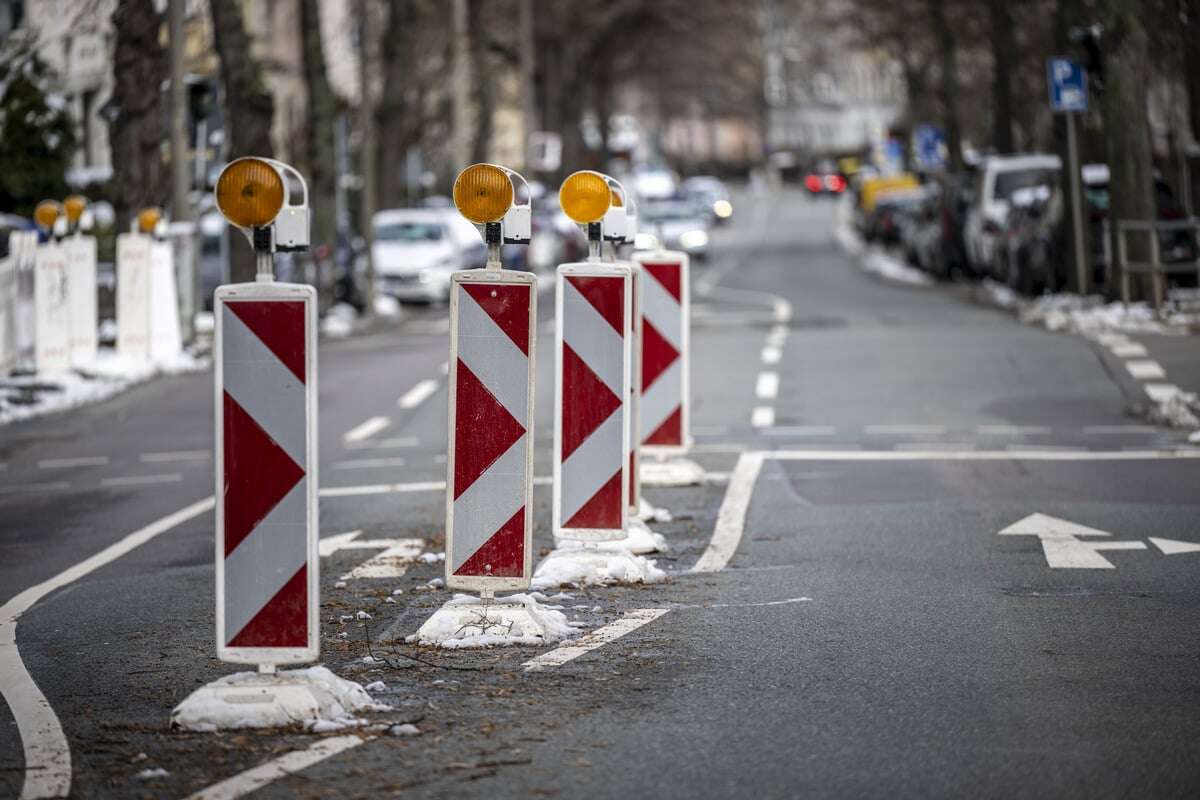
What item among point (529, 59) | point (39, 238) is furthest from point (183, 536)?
point (529, 59)

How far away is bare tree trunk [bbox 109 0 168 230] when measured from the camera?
28.2 m

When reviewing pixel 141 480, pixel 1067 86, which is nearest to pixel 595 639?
pixel 141 480

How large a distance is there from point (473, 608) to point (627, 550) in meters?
1.75

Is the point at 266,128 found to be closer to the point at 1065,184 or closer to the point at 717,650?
the point at 1065,184

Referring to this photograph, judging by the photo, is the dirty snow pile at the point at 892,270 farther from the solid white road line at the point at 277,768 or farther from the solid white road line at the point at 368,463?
the solid white road line at the point at 277,768

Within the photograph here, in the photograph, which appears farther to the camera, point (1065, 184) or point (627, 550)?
point (1065, 184)

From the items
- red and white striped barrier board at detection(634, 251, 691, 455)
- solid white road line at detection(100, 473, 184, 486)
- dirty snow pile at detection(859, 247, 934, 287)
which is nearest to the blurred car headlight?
red and white striped barrier board at detection(634, 251, 691, 455)

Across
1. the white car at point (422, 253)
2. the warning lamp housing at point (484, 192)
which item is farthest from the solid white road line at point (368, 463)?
the white car at point (422, 253)

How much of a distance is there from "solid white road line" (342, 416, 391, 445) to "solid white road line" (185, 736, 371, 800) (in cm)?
1042

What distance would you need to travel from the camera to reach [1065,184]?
29297 millimetres

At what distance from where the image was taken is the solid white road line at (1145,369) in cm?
1981

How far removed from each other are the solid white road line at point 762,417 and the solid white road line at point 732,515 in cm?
197

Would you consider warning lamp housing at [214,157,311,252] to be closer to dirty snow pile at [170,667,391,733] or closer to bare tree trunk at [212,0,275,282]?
dirty snow pile at [170,667,391,733]

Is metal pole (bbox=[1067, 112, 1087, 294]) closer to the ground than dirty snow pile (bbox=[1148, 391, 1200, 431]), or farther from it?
farther from it
